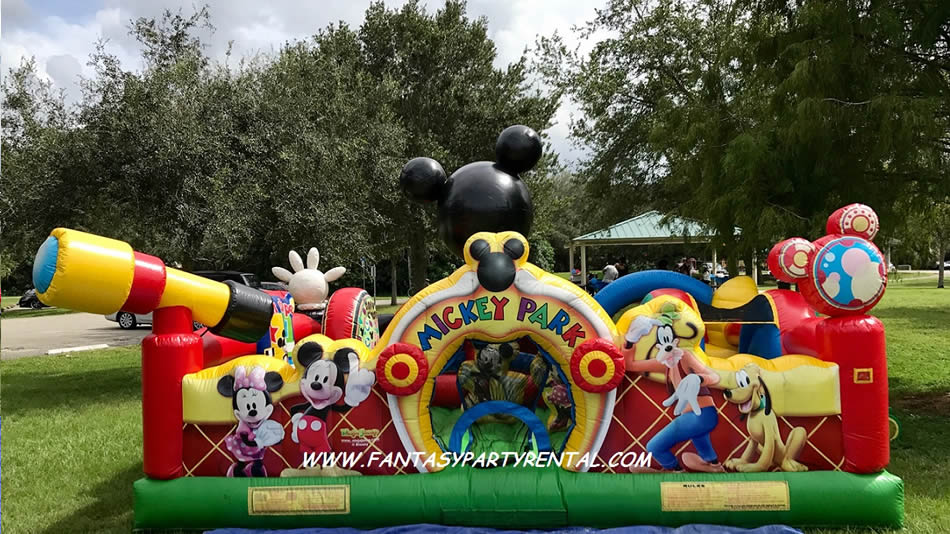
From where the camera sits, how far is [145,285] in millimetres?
3895

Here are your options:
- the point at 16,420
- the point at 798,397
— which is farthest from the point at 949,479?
the point at 16,420

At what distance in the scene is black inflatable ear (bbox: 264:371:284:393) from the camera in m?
4.04

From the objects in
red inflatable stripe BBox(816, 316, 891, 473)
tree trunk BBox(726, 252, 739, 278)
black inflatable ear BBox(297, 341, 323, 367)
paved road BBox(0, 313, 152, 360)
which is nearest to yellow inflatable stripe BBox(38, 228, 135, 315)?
black inflatable ear BBox(297, 341, 323, 367)

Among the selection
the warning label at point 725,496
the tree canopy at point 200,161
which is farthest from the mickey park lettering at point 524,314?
the tree canopy at point 200,161

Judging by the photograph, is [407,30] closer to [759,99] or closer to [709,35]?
[709,35]

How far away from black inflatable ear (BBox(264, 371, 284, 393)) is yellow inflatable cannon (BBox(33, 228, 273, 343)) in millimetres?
597

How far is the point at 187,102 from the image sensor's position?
9219 millimetres

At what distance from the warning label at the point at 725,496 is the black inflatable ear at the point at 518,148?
264 cm

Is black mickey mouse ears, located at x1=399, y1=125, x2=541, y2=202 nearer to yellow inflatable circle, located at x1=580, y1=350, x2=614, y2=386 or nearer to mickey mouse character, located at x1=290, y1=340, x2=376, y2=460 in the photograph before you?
mickey mouse character, located at x1=290, y1=340, x2=376, y2=460

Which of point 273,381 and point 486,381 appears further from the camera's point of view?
point 486,381

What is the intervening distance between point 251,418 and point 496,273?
5.69 ft

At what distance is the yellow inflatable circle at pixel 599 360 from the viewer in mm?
3867

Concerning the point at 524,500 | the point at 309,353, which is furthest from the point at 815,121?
the point at 309,353

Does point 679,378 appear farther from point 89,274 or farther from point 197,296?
point 89,274
